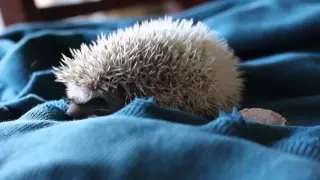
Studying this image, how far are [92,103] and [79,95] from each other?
19 mm

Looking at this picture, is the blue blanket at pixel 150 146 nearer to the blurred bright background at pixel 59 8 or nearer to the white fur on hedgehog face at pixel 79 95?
the white fur on hedgehog face at pixel 79 95

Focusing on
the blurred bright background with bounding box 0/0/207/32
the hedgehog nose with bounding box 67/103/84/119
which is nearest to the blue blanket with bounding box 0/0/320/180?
the hedgehog nose with bounding box 67/103/84/119

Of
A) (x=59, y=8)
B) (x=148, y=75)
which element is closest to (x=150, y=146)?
(x=148, y=75)

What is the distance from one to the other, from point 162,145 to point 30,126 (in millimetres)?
154

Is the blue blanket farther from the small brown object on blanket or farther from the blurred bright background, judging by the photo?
the blurred bright background

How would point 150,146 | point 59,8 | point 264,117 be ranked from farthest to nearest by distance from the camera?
point 59,8 → point 264,117 → point 150,146

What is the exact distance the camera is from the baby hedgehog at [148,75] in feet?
1.92

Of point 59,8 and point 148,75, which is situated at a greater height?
point 148,75

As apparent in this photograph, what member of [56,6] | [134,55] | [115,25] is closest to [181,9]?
[56,6]

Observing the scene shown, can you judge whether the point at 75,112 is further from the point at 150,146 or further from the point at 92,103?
the point at 150,146

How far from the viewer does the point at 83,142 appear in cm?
46

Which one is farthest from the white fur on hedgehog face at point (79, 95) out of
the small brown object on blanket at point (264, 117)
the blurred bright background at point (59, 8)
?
the blurred bright background at point (59, 8)

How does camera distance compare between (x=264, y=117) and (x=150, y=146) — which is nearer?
(x=150, y=146)

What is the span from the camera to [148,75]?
23.0 inches
